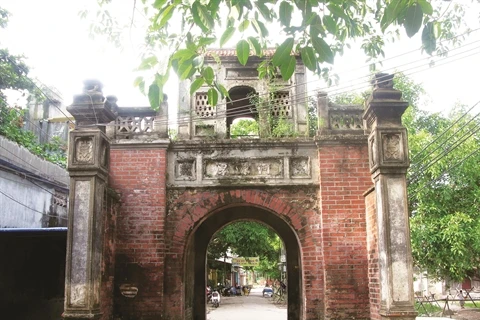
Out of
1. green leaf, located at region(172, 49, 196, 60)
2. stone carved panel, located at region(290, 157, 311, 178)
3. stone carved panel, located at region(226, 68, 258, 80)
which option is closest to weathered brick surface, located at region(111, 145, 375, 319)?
stone carved panel, located at region(290, 157, 311, 178)

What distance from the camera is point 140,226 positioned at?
812cm

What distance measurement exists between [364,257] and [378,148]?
205 cm

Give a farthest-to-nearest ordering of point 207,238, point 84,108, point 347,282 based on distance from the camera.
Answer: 1. point 207,238
2. point 347,282
3. point 84,108

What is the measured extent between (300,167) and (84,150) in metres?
3.53

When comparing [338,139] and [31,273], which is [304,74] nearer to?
[338,139]

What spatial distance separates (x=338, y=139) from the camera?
8.17 metres

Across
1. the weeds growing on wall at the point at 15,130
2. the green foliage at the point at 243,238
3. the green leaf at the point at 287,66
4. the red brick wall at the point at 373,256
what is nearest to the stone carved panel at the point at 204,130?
the red brick wall at the point at 373,256

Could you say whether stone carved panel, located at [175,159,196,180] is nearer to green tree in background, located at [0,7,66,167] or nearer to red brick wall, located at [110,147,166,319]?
red brick wall, located at [110,147,166,319]

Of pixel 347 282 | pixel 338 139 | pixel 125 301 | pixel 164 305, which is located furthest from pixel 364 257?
pixel 125 301

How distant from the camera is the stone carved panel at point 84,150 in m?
6.84

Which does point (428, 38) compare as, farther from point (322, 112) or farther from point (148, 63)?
point (322, 112)

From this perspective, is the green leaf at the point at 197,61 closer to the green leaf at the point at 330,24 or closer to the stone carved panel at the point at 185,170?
the green leaf at the point at 330,24

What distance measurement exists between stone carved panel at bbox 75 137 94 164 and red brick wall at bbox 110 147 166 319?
140 centimetres

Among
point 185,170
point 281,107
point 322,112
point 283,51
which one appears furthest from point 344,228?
point 283,51
